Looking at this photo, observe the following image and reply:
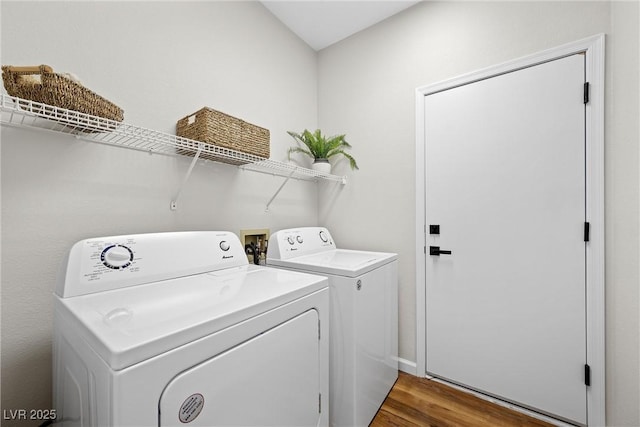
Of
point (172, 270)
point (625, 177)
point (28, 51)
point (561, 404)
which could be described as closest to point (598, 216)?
point (625, 177)

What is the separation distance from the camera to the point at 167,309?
0.79 meters

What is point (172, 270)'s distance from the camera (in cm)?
116

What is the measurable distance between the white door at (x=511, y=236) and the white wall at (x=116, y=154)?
49.8 inches

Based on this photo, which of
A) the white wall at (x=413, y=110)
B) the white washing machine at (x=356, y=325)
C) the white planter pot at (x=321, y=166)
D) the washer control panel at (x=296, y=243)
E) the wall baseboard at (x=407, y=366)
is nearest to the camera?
the white wall at (x=413, y=110)

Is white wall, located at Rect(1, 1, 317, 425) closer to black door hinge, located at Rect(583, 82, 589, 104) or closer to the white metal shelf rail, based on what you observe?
the white metal shelf rail

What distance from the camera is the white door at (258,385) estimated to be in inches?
26.2

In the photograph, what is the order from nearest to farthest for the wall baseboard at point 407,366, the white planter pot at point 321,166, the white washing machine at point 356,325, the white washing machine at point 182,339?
the white washing machine at point 182,339 → the white washing machine at point 356,325 → the wall baseboard at point 407,366 → the white planter pot at point 321,166

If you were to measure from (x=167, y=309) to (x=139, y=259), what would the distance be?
1.34 feet

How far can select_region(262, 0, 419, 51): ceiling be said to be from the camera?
77.7 inches

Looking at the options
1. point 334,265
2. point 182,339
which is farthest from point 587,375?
point 182,339

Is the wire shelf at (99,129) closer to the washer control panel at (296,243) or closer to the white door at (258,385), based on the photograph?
the washer control panel at (296,243)

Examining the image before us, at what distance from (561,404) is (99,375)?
2.12m

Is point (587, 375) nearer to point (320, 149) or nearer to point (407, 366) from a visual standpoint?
point (407, 366)

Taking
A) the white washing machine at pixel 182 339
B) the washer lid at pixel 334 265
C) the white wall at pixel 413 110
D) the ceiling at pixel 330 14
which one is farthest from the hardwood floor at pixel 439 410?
the ceiling at pixel 330 14
